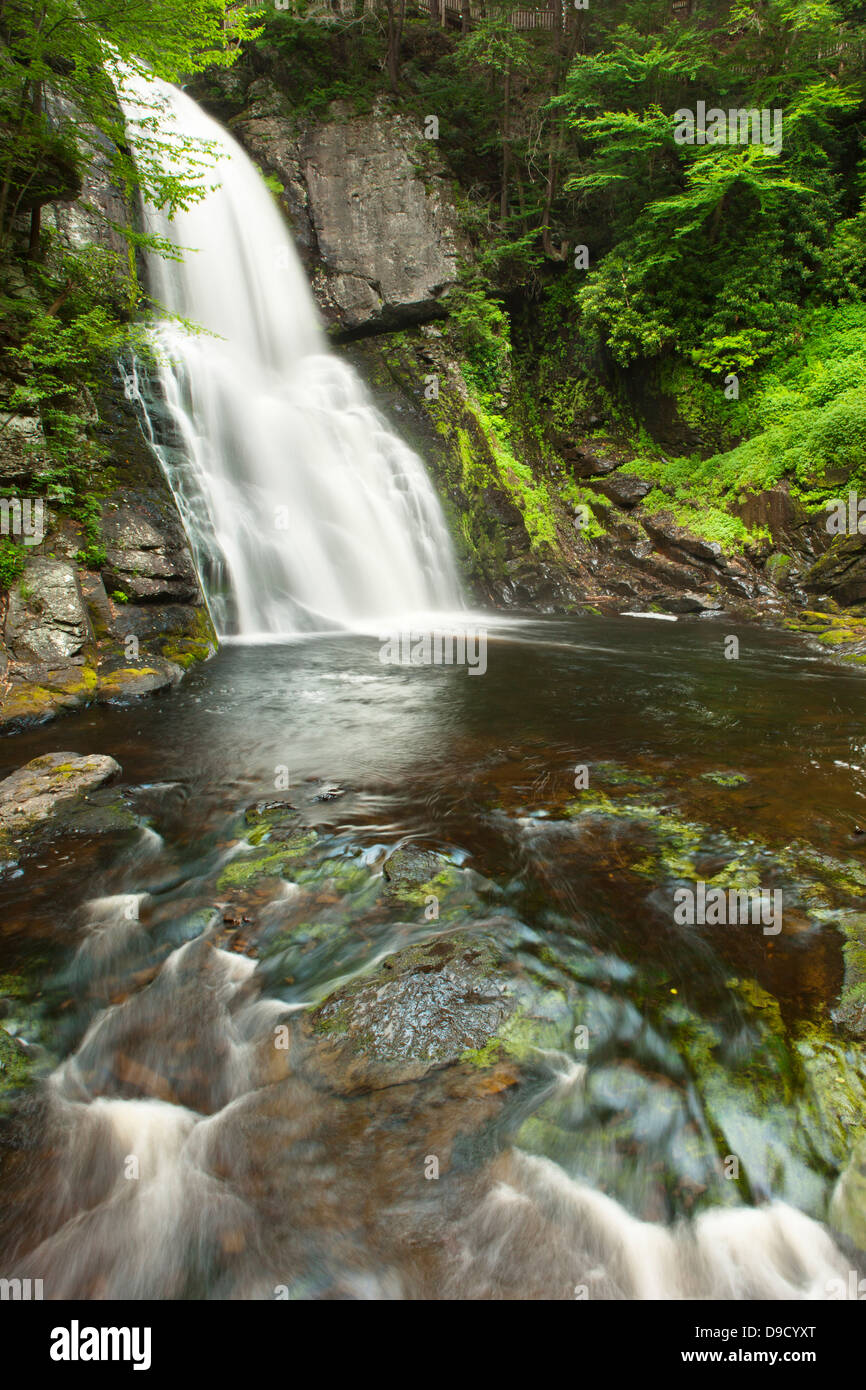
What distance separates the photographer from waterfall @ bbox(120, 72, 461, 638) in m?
11.9

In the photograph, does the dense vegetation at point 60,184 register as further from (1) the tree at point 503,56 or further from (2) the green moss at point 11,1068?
(1) the tree at point 503,56

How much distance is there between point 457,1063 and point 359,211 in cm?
2130

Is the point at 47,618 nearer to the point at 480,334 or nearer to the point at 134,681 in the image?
the point at 134,681

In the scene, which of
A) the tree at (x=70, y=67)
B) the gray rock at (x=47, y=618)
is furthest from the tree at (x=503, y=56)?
the gray rock at (x=47, y=618)

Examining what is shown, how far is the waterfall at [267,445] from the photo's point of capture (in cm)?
1193

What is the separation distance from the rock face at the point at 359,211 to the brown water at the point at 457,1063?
53.8ft

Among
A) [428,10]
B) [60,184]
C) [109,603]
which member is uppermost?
[428,10]

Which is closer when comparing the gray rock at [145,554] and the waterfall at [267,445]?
the gray rock at [145,554]

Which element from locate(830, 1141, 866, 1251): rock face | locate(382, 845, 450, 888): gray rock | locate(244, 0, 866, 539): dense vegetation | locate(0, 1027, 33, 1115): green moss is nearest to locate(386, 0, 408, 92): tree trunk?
locate(244, 0, 866, 539): dense vegetation

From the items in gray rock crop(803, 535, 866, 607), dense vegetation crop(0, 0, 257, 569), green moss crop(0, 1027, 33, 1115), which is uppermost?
dense vegetation crop(0, 0, 257, 569)

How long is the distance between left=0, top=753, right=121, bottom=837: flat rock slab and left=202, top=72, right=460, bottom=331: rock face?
53.5 ft

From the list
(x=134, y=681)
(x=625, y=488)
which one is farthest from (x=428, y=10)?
(x=134, y=681)

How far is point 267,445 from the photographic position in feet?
46.0

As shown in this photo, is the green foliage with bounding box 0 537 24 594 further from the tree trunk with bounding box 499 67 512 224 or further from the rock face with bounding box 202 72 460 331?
the tree trunk with bounding box 499 67 512 224
